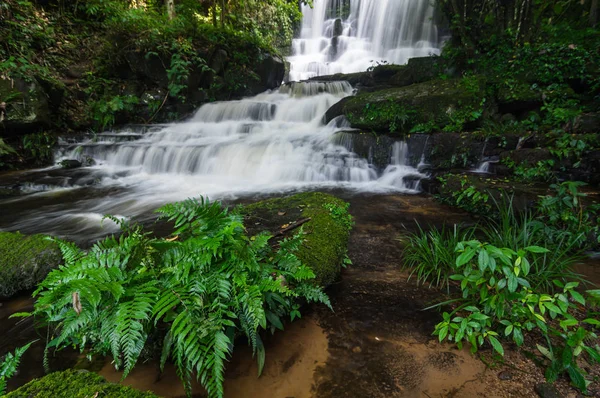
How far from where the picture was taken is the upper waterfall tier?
16844 mm

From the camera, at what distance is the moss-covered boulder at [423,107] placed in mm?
7152

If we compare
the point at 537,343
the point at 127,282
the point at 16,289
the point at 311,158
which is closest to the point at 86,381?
the point at 127,282

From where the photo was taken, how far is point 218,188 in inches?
279

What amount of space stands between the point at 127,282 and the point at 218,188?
5.48 m

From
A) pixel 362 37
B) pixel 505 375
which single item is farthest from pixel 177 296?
pixel 362 37

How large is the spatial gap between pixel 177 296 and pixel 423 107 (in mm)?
7633

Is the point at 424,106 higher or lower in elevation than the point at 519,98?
lower

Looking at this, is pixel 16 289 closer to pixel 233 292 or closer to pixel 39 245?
pixel 39 245

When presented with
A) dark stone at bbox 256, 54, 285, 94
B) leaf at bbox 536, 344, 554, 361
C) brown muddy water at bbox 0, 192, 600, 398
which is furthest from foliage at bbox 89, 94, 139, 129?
leaf at bbox 536, 344, 554, 361

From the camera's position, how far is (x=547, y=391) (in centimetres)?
165

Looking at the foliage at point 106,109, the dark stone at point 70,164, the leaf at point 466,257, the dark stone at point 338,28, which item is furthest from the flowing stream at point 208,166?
the dark stone at point 338,28

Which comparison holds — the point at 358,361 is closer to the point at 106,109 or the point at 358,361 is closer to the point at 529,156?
the point at 529,156

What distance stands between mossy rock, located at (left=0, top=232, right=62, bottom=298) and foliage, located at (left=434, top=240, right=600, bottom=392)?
3.56 meters

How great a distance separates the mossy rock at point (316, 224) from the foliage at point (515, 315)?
1.03 meters
